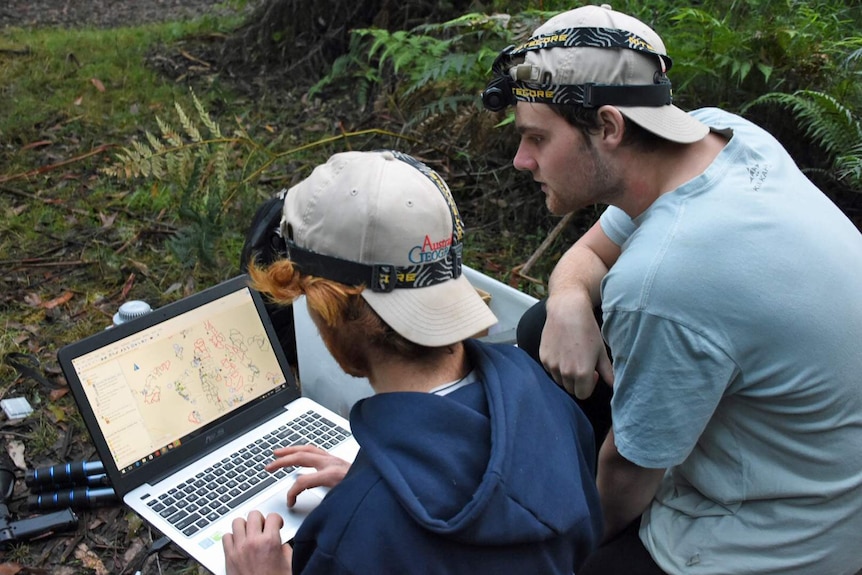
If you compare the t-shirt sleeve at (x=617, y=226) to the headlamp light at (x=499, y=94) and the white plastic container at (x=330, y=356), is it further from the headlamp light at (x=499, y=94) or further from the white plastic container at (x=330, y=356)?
the headlamp light at (x=499, y=94)

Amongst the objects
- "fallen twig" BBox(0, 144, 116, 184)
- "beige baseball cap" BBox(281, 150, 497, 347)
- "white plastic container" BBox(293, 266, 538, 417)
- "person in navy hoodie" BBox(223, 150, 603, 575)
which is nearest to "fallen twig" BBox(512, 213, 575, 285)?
"white plastic container" BBox(293, 266, 538, 417)

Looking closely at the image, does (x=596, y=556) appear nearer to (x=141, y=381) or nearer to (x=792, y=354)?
(x=792, y=354)

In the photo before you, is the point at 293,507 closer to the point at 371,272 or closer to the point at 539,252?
the point at 371,272

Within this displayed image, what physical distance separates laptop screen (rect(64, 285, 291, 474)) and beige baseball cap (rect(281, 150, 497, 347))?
0.85 metres

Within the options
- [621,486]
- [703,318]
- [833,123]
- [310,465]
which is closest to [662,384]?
[703,318]

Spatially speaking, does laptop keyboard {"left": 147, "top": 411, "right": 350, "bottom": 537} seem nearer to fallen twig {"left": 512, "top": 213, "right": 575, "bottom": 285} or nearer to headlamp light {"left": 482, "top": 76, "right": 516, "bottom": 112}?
headlamp light {"left": 482, "top": 76, "right": 516, "bottom": 112}

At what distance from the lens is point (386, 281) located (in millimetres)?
1512

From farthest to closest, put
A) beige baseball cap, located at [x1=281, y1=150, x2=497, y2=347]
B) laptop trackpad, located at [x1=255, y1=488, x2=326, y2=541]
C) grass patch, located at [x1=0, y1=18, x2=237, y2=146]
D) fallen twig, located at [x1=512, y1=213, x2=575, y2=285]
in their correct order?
grass patch, located at [x1=0, y1=18, x2=237, y2=146], fallen twig, located at [x1=512, y1=213, x2=575, y2=285], laptop trackpad, located at [x1=255, y1=488, x2=326, y2=541], beige baseball cap, located at [x1=281, y1=150, x2=497, y2=347]

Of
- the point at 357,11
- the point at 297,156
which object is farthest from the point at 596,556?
the point at 357,11

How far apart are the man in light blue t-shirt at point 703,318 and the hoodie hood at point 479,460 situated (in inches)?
14.4

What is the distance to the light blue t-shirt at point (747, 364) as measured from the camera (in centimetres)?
165

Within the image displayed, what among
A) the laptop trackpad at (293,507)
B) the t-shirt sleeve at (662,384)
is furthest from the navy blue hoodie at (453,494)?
the laptop trackpad at (293,507)

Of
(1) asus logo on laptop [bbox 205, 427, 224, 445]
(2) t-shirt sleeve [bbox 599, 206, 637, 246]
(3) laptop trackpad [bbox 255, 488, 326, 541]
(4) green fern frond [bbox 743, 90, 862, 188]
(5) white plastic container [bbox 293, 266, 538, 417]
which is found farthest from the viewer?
(4) green fern frond [bbox 743, 90, 862, 188]

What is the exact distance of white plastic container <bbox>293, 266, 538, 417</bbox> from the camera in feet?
9.13
